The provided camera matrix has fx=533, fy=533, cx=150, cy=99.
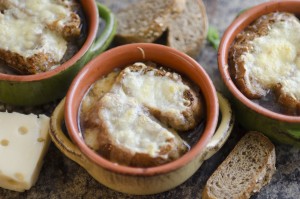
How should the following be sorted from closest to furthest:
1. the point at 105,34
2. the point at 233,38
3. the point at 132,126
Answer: the point at 132,126 < the point at 233,38 < the point at 105,34

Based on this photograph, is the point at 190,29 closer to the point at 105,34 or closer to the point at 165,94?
the point at 105,34

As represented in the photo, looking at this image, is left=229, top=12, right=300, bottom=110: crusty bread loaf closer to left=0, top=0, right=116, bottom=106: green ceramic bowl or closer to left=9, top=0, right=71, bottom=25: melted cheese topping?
left=0, top=0, right=116, bottom=106: green ceramic bowl

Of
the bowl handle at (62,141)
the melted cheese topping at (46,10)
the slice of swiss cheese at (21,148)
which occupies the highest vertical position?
the melted cheese topping at (46,10)

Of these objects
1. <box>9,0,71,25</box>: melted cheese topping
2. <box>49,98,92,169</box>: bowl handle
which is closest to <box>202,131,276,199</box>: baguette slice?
<box>49,98,92,169</box>: bowl handle

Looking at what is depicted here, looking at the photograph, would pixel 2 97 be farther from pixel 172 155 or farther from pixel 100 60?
pixel 172 155

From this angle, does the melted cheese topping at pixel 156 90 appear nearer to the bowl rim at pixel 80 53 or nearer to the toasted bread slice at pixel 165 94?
the toasted bread slice at pixel 165 94

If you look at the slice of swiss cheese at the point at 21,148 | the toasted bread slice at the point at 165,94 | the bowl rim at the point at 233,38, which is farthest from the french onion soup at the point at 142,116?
the slice of swiss cheese at the point at 21,148

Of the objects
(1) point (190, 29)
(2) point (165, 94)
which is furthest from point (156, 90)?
(1) point (190, 29)
